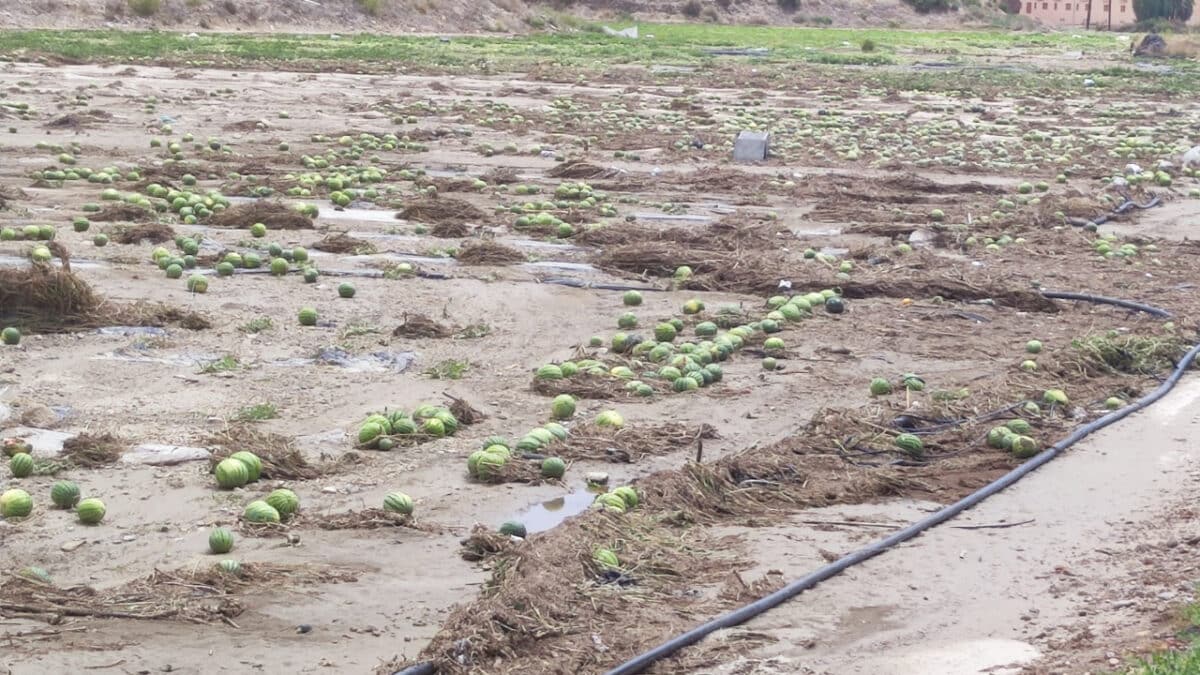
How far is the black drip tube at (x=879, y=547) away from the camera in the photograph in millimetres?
5578

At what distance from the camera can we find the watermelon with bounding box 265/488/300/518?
22.9ft

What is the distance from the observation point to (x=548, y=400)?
9.23m

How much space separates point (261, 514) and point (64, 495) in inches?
37.3

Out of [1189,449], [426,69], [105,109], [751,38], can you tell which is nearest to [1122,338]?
[1189,449]

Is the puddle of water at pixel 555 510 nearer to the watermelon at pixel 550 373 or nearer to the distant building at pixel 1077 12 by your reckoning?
the watermelon at pixel 550 373

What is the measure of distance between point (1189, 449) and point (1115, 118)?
2323 cm

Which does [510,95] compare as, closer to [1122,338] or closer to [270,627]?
[1122,338]

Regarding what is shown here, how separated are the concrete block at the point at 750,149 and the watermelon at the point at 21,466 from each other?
15.0 m

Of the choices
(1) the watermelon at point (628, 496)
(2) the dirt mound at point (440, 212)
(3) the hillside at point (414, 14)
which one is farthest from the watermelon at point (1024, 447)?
(3) the hillside at point (414, 14)

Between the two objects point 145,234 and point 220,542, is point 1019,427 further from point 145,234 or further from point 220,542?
point 145,234

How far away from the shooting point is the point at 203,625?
5.73 meters

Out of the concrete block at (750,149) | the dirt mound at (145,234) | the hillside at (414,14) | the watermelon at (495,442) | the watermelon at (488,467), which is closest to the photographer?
the watermelon at (488,467)

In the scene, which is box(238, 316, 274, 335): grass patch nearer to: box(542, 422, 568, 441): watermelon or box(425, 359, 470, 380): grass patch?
box(425, 359, 470, 380): grass patch

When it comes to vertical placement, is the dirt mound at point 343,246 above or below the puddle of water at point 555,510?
above
